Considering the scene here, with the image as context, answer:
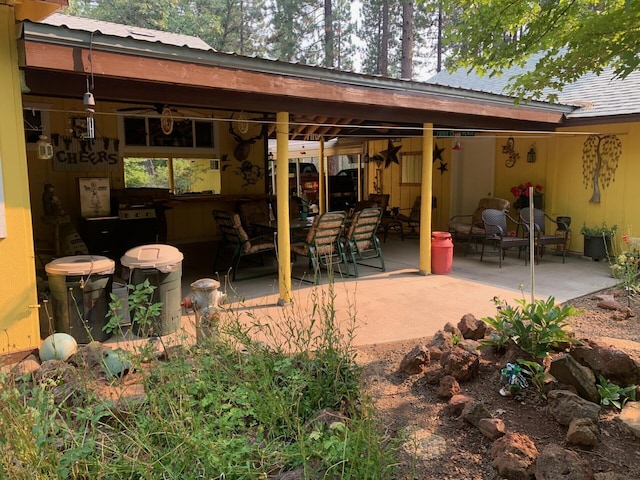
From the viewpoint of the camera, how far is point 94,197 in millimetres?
7594

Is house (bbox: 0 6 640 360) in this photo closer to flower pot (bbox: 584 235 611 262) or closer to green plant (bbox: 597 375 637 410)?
flower pot (bbox: 584 235 611 262)

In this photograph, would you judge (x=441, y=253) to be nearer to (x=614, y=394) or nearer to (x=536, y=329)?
(x=536, y=329)

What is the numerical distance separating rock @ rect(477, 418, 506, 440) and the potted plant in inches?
247

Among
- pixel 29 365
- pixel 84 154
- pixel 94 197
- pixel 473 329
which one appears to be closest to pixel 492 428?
pixel 473 329

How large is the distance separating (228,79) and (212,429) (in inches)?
118

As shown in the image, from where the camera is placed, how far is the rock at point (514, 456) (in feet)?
6.86

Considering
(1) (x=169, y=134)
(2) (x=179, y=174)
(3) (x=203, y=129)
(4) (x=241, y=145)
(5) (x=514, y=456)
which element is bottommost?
(5) (x=514, y=456)

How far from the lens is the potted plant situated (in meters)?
7.61

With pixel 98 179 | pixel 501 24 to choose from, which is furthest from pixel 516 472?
pixel 98 179

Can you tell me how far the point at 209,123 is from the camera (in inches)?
369

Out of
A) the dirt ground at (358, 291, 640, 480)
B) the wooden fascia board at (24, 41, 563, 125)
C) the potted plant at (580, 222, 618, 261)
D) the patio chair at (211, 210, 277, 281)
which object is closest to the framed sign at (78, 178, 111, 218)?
the patio chair at (211, 210, 277, 281)

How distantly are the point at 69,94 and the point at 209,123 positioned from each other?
551 cm

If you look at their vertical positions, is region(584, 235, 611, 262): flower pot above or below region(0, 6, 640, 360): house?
below

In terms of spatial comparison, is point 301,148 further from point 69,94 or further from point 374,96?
point 69,94
